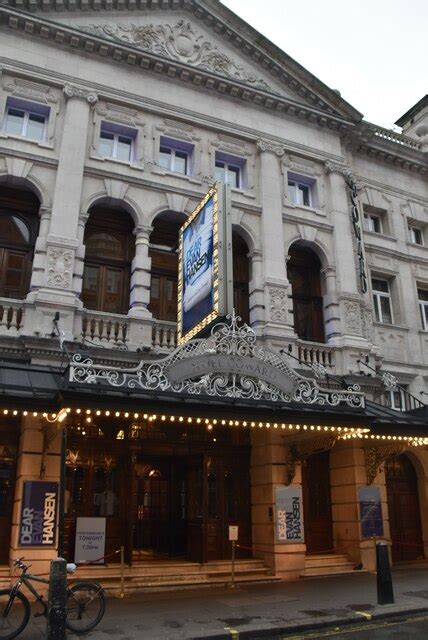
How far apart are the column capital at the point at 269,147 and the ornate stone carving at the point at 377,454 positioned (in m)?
11.5

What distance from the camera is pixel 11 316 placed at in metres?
15.8

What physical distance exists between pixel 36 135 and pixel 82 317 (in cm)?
659

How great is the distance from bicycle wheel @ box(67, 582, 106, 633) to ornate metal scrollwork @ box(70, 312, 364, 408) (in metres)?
4.16

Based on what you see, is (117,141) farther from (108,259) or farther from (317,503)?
(317,503)

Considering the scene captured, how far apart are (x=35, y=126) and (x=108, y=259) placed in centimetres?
505

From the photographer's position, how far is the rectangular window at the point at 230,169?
68.5 ft

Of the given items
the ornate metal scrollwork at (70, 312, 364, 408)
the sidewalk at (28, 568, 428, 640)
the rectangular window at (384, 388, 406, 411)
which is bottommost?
the sidewalk at (28, 568, 428, 640)

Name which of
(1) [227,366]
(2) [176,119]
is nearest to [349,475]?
(1) [227,366]

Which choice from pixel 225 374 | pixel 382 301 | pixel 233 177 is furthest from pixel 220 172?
pixel 225 374

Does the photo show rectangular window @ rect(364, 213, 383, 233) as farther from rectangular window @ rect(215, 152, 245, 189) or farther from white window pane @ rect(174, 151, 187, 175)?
white window pane @ rect(174, 151, 187, 175)

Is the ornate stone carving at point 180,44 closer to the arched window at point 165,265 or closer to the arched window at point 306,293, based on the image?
the arched window at point 165,265

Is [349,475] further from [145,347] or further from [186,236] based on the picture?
[186,236]

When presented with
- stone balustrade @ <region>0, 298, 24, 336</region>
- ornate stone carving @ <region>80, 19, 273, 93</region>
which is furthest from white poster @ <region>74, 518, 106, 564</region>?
ornate stone carving @ <region>80, 19, 273, 93</region>

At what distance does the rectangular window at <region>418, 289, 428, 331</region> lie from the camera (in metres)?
23.5
